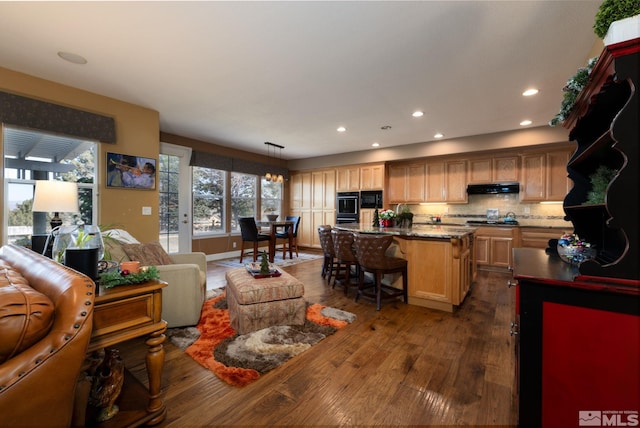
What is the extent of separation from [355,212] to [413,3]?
5114 millimetres

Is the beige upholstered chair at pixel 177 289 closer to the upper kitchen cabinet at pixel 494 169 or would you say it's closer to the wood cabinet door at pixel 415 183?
the wood cabinet door at pixel 415 183

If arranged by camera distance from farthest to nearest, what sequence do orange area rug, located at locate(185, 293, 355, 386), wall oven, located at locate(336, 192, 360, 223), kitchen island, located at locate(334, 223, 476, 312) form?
wall oven, located at locate(336, 192, 360, 223) < kitchen island, located at locate(334, 223, 476, 312) < orange area rug, located at locate(185, 293, 355, 386)

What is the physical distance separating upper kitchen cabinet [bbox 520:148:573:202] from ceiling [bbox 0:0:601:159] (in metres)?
1.12

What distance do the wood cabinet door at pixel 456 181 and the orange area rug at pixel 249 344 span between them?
411 centimetres

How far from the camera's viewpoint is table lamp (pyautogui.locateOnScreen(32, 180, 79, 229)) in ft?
6.93

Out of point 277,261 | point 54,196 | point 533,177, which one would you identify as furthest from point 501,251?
A: point 54,196

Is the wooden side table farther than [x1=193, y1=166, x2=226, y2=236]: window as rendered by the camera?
No

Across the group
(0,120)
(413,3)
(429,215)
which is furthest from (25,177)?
(429,215)

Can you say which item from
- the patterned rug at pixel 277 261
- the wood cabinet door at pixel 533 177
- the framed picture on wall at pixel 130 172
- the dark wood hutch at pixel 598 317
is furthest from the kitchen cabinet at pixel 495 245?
the framed picture on wall at pixel 130 172

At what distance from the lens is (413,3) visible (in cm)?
187

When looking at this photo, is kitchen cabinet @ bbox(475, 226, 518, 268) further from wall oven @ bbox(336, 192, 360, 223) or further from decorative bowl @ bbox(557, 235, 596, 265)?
decorative bowl @ bbox(557, 235, 596, 265)

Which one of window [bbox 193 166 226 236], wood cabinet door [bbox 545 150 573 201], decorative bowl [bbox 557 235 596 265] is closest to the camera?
decorative bowl [bbox 557 235 596 265]

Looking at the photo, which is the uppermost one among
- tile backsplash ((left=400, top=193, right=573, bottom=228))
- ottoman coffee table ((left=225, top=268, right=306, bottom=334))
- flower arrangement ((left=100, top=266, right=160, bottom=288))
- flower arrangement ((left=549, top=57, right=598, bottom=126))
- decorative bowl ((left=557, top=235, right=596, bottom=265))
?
flower arrangement ((left=549, top=57, right=598, bottom=126))

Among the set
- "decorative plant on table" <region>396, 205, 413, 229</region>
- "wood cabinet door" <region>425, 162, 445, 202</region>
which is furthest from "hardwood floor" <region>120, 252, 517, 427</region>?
"wood cabinet door" <region>425, 162, 445, 202</region>
